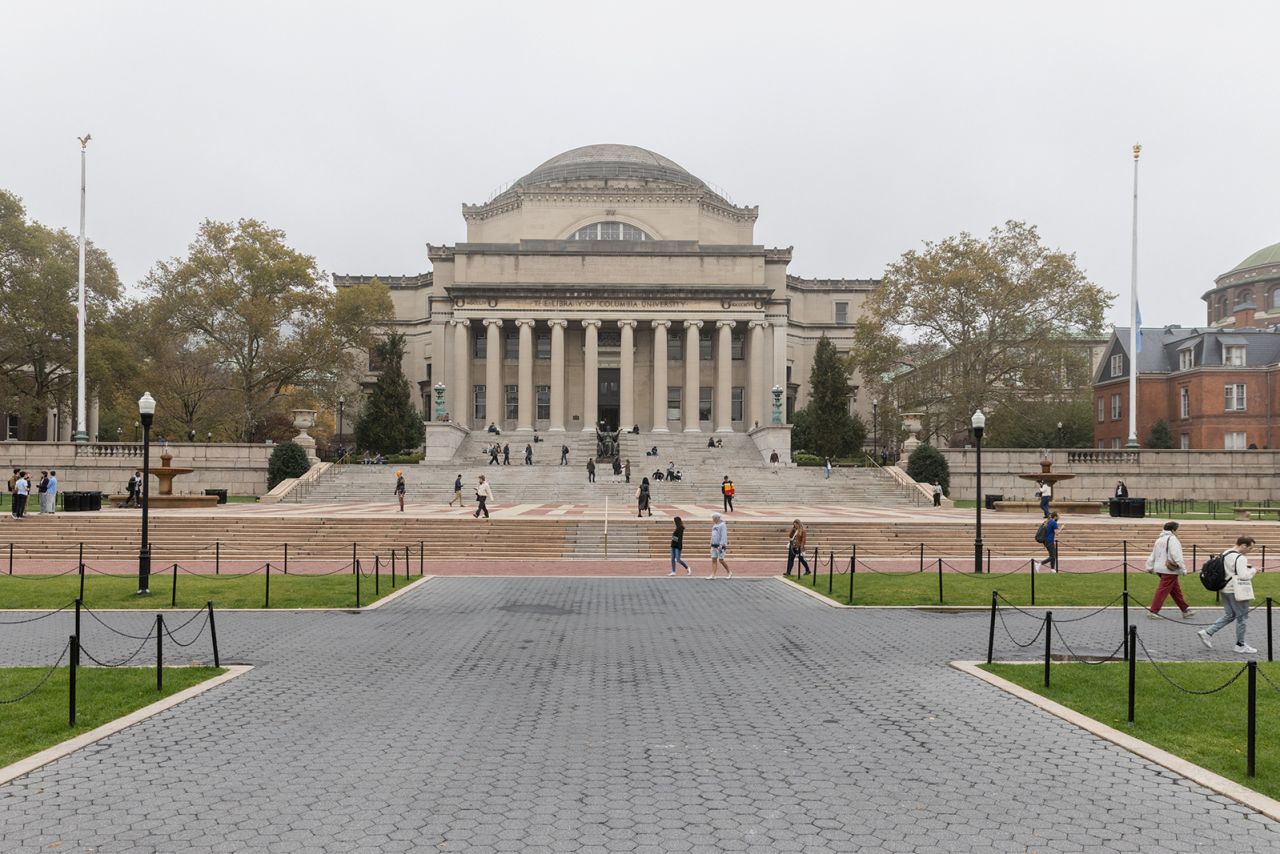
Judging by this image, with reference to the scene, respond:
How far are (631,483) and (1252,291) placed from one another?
7713cm

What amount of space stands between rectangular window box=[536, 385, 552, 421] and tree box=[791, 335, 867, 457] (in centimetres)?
2092

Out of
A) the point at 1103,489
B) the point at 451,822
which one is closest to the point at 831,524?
the point at 451,822

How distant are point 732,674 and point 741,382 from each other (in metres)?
60.0

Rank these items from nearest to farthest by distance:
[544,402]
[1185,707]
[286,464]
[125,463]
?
[1185,707], [286,464], [125,463], [544,402]

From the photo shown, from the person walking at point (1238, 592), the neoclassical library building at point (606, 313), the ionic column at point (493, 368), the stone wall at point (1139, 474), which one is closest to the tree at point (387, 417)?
the neoclassical library building at point (606, 313)

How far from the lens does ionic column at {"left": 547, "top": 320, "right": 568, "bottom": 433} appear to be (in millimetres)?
65188

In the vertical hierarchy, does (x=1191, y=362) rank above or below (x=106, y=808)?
above

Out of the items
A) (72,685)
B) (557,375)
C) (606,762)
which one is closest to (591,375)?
(557,375)

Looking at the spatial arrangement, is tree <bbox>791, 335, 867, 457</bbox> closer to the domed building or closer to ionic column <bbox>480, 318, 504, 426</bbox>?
ionic column <bbox>480, 318, 504, 426</bbox>

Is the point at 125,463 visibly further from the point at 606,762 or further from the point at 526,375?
the point at 606,762

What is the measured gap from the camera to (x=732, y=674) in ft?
36.4

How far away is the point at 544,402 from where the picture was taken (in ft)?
230

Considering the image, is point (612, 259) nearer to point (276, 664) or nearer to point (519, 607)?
point (519, 607)

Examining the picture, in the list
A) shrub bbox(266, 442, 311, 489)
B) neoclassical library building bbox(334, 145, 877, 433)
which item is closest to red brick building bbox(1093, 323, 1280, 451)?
neoclassical library building bbox(334, 145, 877, 433)
